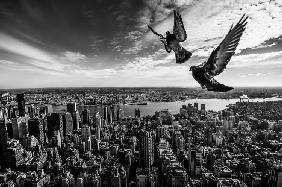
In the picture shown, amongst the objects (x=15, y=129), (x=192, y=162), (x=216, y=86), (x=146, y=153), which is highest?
(x=216, y=86)

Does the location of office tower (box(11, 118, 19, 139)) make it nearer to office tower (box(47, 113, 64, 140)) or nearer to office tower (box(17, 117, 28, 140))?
office tower (box(17, 117, 28, 140))

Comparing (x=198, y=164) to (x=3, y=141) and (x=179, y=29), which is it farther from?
(x=179, y=29)

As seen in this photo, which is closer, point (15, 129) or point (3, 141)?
point (3, 141)

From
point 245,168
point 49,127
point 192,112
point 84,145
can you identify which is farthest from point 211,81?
point 192,112

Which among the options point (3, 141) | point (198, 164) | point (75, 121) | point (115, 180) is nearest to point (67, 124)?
point (75, 121)

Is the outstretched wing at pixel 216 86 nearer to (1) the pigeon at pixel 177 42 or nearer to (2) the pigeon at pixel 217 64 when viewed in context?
(2) the pigeon at pixel 217 64

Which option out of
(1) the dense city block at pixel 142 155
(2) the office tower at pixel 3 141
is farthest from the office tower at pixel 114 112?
(2) the office tower at pixel 3 141

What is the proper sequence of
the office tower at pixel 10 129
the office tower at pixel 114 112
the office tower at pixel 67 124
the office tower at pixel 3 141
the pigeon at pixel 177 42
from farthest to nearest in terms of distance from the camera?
the office tower at pixel 114 112, the office tower at pixel 67 124, the office tower at pixel 10 129, the office tower at pixel 3 141, the pigeon at pixel 177 42
